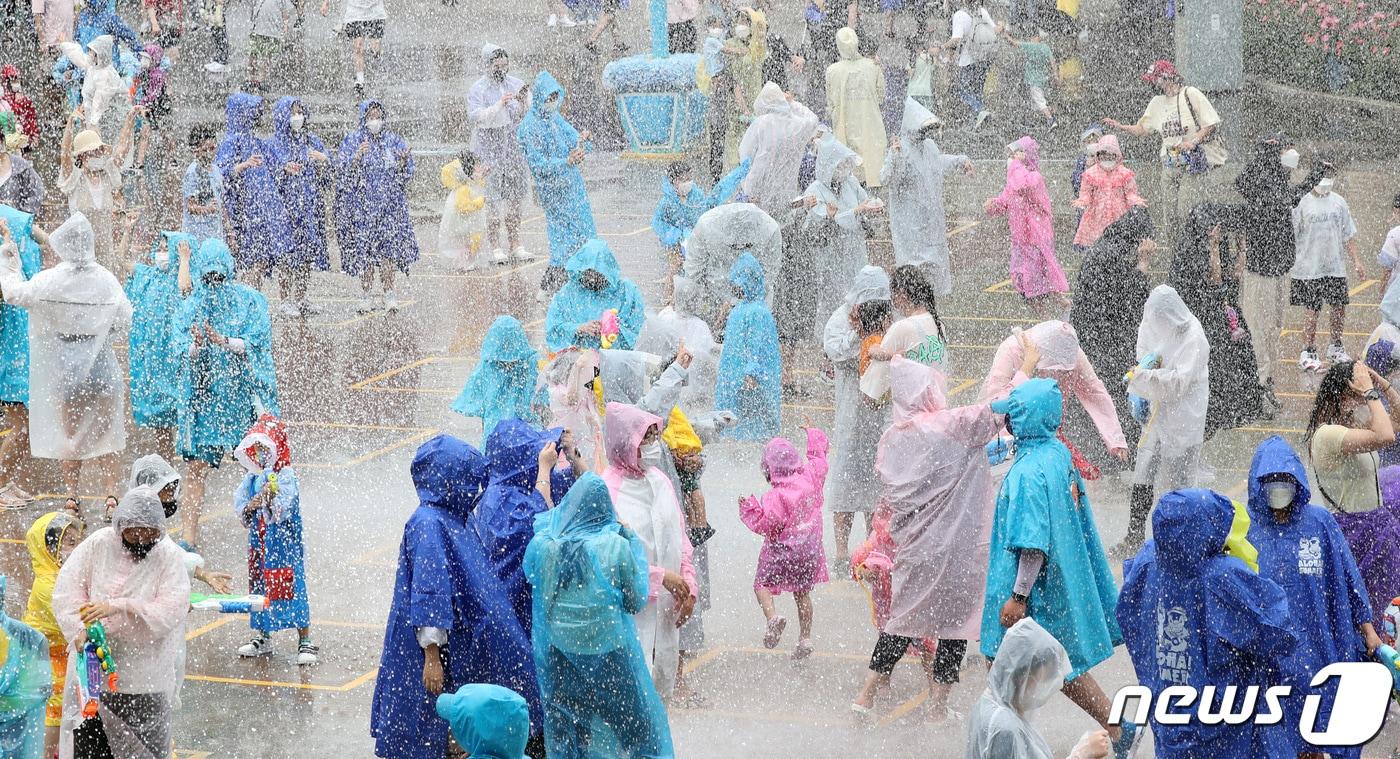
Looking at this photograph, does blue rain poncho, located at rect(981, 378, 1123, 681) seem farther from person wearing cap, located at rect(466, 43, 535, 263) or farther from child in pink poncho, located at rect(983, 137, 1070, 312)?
person wearing cap, located at rect(466, 43, 535, 263)

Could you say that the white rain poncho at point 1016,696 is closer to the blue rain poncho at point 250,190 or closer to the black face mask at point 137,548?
the black face mask at point 137,548

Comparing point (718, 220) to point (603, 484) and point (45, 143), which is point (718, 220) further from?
point (45, 143)

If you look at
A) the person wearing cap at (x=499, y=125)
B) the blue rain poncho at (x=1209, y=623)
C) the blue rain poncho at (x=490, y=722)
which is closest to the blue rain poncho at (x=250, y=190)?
the person wearing cap at (x=499, y=125)

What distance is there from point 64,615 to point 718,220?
6.31 metres

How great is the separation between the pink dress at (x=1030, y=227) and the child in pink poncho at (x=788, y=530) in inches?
Result: 292

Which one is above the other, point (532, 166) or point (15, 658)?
point (532, 166)

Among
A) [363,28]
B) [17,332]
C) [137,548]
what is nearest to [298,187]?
[17,332]

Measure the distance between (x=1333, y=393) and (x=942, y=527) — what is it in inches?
67.0

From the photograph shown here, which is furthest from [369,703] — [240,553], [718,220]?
[718,220]

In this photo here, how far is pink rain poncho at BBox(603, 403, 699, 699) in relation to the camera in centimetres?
758

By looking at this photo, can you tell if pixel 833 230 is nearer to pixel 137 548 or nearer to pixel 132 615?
pixel 137 548

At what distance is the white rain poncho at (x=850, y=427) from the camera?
406 inches

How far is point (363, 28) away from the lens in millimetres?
26469

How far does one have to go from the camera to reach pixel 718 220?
12914 mm
